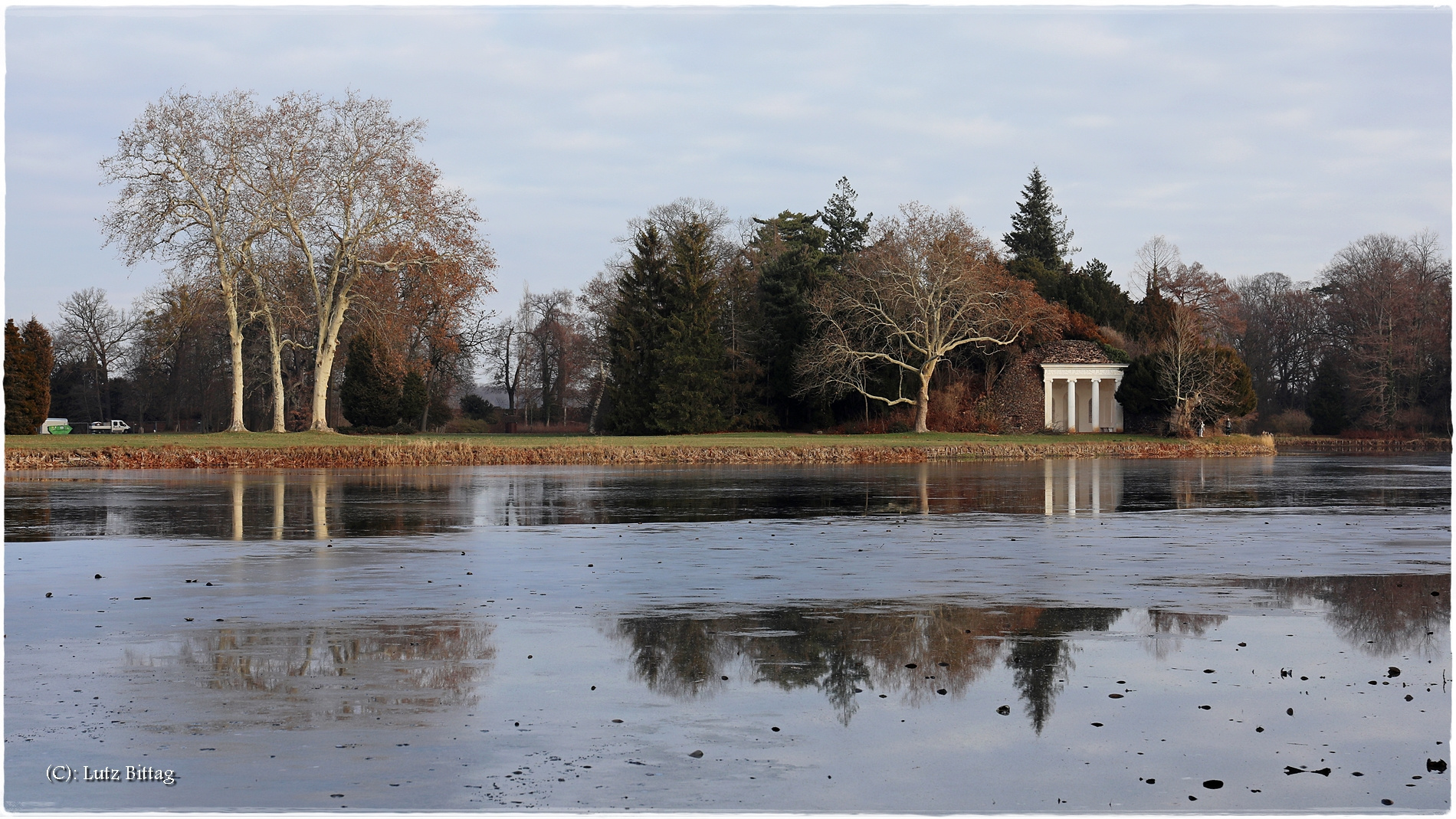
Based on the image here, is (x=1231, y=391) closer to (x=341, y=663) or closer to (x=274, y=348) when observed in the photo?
(x=274, y=348)

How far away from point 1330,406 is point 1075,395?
719 inches

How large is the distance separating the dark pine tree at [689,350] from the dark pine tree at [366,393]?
61.5ft

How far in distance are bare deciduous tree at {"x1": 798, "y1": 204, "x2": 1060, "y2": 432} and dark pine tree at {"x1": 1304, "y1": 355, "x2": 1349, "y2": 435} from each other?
2211 cm

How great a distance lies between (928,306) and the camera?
6869 centimetres

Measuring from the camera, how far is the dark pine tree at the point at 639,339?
234 ft

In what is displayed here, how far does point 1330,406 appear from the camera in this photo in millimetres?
80938

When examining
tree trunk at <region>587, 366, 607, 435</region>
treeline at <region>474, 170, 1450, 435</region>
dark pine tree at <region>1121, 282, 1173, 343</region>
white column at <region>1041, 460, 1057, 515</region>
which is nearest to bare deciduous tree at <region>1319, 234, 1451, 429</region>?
treeline at <region>474, 170, 1450, 435</region>

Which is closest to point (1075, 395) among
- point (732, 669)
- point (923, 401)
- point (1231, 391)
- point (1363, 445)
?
point (1231, 391)

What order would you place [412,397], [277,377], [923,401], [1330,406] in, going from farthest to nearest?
1. [412,397]
2. [1330,406]
3. [923,401]
4. [277,377]

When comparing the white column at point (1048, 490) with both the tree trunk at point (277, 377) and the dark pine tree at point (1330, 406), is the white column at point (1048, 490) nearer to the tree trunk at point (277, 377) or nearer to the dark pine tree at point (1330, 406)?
the tree trunk at point (277, 377)

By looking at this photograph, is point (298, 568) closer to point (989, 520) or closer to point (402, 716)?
point (402, 716)

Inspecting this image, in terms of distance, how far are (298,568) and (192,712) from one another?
22.7 feet

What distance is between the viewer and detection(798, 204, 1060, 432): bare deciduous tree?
219 ft

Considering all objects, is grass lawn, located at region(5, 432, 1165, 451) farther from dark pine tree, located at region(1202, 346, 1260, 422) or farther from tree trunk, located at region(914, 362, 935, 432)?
dark pine tree, located at region(1202, 346, 1260, 422)
